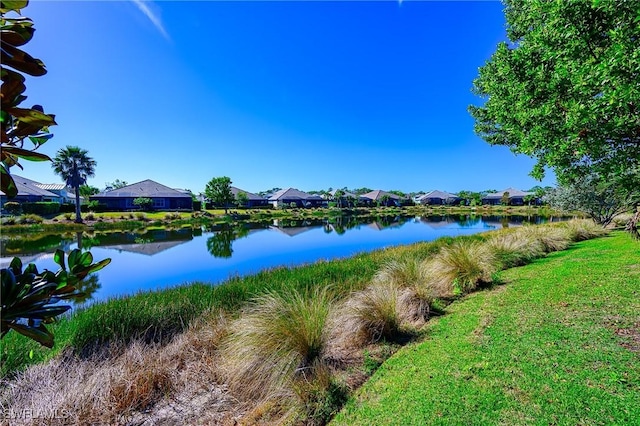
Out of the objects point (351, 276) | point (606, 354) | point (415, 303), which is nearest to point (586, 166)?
point (606, 354)

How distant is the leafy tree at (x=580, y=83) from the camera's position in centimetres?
354

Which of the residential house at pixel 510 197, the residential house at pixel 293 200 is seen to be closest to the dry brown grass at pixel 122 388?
the residential house at pixel 293 200

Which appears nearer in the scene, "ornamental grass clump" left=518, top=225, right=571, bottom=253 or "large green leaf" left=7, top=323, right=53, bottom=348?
"large green leaf" left=7, top=323, right=53, bottom=348

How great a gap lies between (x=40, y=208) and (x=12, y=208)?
9.59 ft

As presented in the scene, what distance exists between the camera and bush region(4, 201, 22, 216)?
31.6 m

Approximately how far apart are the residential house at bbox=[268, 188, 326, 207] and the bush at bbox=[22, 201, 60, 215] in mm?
41432

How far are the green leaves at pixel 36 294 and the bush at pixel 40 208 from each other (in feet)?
152

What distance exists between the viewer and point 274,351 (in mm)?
4109

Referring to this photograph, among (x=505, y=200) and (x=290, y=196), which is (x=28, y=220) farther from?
(x=505, y=200)

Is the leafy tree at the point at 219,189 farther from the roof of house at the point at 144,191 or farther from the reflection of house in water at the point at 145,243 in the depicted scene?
the reflection of house in water at the point at 145,243

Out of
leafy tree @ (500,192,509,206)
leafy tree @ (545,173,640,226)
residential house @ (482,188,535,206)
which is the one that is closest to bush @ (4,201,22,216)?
leafy tree @ (545,173,640,226)

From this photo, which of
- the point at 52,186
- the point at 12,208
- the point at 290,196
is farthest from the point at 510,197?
the point at 52,186

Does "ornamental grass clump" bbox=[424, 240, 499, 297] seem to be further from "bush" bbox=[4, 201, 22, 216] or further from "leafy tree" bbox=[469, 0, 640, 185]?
"bush" bbox=[4, 201, 22, 216]

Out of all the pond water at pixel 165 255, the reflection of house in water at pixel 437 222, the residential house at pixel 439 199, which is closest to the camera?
the pond water at pixel 165 255
